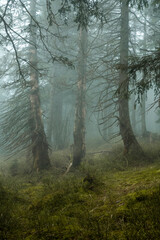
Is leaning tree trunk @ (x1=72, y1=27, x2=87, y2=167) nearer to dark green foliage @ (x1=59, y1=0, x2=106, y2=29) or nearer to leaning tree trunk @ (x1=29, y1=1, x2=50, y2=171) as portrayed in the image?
leaning tree trunk @ (x1=29, y1=1, x2=50, y2=171)

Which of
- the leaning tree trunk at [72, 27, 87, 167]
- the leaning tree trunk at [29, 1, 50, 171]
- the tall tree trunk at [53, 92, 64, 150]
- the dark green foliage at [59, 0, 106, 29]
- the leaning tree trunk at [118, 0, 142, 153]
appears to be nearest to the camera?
the dark green foliage at [59, 0, 106, 29]

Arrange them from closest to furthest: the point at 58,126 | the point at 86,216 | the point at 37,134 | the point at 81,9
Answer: the point at 86,216 → the point at 81,9 → the point at 37,134 → the point at 58,126

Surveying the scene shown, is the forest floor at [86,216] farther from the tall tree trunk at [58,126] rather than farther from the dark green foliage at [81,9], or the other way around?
the tall tree trunk at [58,126]

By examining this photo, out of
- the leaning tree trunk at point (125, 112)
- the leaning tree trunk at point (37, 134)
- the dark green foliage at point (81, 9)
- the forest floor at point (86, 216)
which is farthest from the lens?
the leaning tree trunk at point (37, 134)

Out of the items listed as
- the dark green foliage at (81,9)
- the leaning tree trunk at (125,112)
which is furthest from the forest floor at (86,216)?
the dark green foliage at (81,9)

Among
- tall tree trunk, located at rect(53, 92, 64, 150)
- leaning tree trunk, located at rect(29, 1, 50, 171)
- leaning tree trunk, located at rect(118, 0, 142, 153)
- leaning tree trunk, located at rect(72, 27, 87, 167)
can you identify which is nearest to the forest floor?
leaning tree trunk, located at rect(118, 0, 142, 153)

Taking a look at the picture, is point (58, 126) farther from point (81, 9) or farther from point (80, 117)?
point (81, 9)

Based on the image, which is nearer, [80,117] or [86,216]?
[86,216]

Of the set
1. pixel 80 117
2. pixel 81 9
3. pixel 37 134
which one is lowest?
pixel 37 134

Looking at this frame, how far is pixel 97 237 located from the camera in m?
2.20

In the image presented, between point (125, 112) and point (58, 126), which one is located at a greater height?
point (125, 112)

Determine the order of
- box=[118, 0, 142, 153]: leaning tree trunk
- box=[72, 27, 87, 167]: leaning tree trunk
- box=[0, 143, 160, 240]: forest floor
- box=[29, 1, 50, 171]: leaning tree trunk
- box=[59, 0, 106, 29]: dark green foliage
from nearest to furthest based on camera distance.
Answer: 1. box=[0, 143, 160, 240]: forest floor
2. box=[59, 0, 106, 29]: dark green foliage
3. box=[118, 0, 142, 153]: leaning tree trunk
4. box=[29, 1, 50, 171]: leaning tree trunk
5. box=[72, 27, 87, 167]: leaning tree trunk

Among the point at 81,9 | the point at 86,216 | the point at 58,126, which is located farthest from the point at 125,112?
the point at 58,126

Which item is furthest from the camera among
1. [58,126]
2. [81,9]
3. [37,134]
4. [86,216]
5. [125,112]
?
[58,126]
